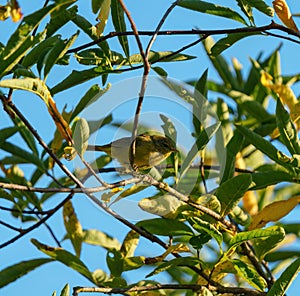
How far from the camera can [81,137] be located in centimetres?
194

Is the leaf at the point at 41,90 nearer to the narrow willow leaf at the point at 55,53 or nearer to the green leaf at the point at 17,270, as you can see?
the narrow willow leaf at the point at 55,53

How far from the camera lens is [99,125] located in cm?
231

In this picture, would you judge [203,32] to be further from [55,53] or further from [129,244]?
[129,244]

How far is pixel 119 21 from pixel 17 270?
968 mm

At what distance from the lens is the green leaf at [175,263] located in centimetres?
205

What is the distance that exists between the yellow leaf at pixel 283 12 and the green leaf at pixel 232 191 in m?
0.48

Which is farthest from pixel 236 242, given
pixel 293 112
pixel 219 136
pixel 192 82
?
pixel 192 82

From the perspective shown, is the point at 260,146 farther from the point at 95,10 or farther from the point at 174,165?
the point at 95,10

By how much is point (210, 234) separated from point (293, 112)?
54 centimetres

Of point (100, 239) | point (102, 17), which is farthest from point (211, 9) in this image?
point (100, 239)

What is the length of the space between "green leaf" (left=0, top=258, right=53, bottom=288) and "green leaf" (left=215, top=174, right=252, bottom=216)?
758 mm

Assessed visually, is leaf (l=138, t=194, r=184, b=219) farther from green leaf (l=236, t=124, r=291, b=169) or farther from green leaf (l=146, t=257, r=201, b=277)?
green leaf (l=236, t=124, r=291, b=169)

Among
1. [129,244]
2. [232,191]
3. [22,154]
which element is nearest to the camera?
[232,191]

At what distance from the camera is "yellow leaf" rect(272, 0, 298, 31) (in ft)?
6.95
